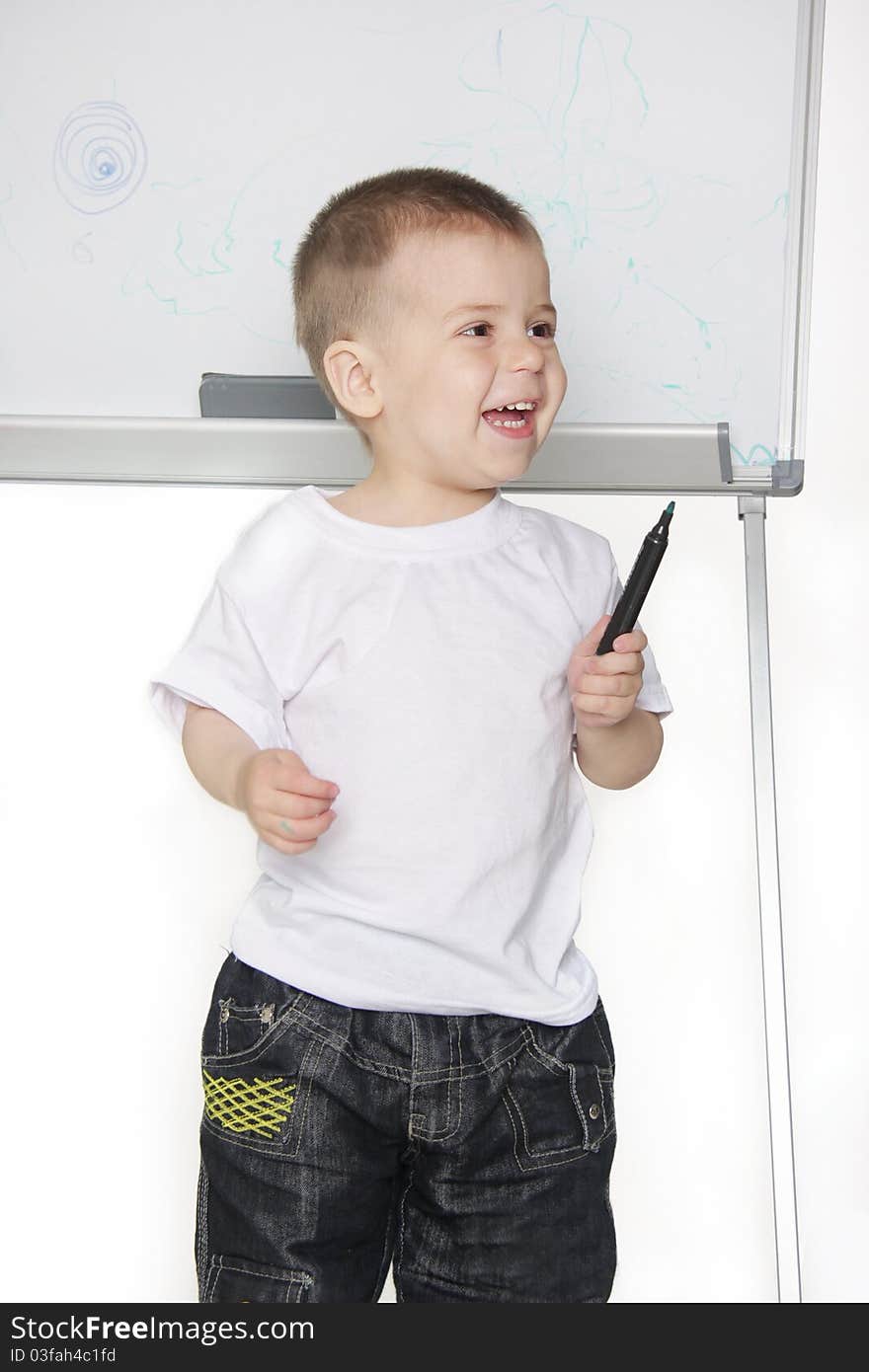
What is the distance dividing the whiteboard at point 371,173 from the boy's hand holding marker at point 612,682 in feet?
1.48

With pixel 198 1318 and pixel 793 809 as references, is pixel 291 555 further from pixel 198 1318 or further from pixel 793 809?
pixel 793 809

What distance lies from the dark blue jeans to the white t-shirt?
3 centimetres

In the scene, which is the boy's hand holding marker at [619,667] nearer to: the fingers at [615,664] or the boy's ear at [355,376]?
the fingers at [615,664]

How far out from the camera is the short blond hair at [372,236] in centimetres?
104

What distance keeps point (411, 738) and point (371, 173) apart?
637 mm

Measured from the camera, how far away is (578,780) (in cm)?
110

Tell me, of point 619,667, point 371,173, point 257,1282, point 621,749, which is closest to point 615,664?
point 619,667

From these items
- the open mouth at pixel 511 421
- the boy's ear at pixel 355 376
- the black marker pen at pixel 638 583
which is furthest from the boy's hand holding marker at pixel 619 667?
the boy's ear at pixel 355 376

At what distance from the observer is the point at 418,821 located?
0.98 meters

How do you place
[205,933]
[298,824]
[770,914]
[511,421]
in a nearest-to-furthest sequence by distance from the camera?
1. [298,824]
2. [511,421]
3. [770,914]
4. [205,933]

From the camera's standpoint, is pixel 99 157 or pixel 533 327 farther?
pixel 99 157

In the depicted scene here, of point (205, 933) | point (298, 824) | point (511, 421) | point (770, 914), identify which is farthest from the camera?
point (205, 933)

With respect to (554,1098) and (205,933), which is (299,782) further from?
(205,933)

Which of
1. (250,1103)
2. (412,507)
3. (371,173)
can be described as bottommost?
(250,1103)
